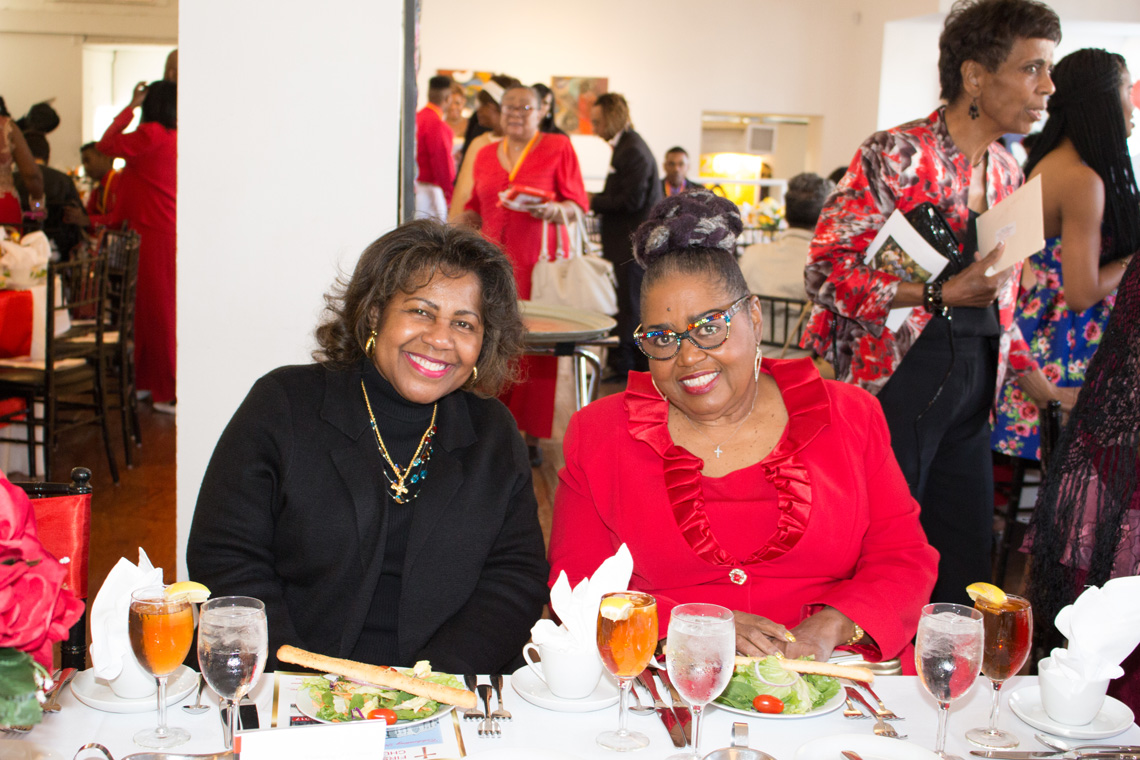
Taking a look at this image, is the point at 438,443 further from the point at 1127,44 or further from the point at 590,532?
the point at 1127,44

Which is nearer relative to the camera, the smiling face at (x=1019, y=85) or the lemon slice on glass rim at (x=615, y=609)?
the lemon slice on glass rim at (x=615, y=609)

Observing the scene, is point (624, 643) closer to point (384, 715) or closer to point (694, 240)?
point (384, 715)

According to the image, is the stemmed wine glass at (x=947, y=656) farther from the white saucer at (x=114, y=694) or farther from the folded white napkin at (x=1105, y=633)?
the white saucer at (x=114, y=694)

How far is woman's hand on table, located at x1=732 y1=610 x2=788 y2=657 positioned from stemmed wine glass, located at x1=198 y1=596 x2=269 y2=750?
2.57 ft

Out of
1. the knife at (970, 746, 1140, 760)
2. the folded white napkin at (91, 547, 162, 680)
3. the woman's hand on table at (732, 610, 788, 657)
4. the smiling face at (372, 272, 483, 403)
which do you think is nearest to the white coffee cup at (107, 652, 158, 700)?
the folded white napkin at (91, 547, 162, 680)

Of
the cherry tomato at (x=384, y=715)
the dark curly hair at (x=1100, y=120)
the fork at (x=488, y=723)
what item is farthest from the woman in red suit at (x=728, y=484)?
the dark curly hair at (x=1100, y=120)

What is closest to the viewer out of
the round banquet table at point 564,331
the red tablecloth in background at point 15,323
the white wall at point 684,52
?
the round banquet table at point 564,331

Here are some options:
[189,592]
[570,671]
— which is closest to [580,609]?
[570,671]

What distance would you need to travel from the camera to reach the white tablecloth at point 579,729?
3.86ft

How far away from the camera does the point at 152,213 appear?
6020mm

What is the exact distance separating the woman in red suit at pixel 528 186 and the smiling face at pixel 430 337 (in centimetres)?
289

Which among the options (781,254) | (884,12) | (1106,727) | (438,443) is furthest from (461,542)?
(884,12)

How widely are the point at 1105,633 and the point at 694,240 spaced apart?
3.01ft

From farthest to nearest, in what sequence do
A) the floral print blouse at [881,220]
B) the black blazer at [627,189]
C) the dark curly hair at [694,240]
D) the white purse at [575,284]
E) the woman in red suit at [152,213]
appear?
the black blazer at [627,189], the woman in red suit at [152,213], the white purse at [575,284], the floral print blouse at [881,220], the dark curly hair at [694,240]
